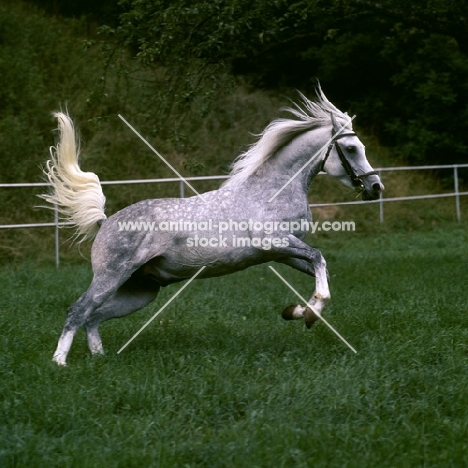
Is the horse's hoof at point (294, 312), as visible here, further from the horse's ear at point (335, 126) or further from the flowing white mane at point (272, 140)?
the horse's ear at point (335, 126)

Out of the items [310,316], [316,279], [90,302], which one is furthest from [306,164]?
[90,302]

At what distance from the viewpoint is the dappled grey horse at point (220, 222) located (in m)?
6.60

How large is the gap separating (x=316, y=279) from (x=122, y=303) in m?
1.63

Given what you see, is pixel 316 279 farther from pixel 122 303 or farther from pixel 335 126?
pixel 122 303

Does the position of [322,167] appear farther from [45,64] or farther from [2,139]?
[45,64]

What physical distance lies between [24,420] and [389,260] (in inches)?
405

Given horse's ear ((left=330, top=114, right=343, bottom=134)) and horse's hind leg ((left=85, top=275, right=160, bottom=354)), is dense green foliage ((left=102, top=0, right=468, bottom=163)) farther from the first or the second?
horse's hind leg ((left=85, top=275, right=160, bottom=354))

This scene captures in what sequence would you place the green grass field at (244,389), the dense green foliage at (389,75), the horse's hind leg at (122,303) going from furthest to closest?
the dense green foliage at (389,75) < the horse's hind leg at (122,303) < the green grass field at (244,389)

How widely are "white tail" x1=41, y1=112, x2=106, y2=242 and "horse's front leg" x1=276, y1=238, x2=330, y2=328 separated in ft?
5.23

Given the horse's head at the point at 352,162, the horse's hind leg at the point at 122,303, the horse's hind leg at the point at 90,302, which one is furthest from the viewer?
the horse's head at the point at 352,162

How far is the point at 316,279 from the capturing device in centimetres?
649

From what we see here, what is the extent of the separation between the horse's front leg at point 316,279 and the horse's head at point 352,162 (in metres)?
0.76

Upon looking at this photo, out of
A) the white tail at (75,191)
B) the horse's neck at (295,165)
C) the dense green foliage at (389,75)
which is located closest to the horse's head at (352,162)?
the horse's neck at (295,165)

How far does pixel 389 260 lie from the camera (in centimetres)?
1430
